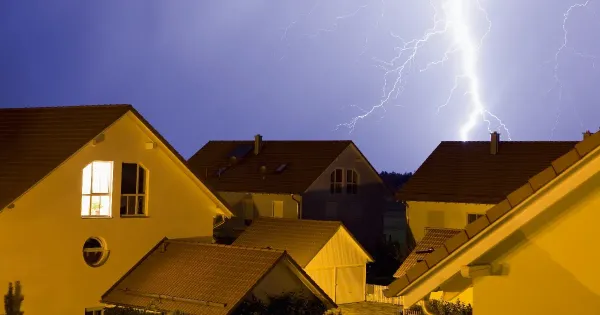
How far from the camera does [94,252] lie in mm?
25062

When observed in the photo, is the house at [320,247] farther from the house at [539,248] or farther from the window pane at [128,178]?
the house at [539,248]

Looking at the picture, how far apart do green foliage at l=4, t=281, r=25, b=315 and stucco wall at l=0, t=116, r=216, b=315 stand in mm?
176

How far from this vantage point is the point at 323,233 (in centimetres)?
3522

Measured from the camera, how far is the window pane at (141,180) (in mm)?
26386

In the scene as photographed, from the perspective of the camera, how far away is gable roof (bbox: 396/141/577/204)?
4509 cm

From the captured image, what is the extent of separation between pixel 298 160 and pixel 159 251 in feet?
88.5

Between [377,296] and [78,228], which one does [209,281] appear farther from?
[377,296]

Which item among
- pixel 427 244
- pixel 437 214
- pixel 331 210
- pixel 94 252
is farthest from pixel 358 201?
pixel 94 252

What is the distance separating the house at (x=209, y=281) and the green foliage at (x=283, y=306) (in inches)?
6.3

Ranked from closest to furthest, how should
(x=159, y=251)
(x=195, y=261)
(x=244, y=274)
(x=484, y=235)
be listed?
(x=484, y=235) < (x=244, y=274) < (x=195, y=261) < (x=159, y=251)

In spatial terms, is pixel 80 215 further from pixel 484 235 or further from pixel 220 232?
pixel 220 232

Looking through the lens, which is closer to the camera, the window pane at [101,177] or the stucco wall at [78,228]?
the stucco wall at [78,228]

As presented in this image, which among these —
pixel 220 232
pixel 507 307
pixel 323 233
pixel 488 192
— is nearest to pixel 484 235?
pixel 507 307

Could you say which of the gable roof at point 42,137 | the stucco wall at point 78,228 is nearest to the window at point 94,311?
the stucco wall at point 78,228
